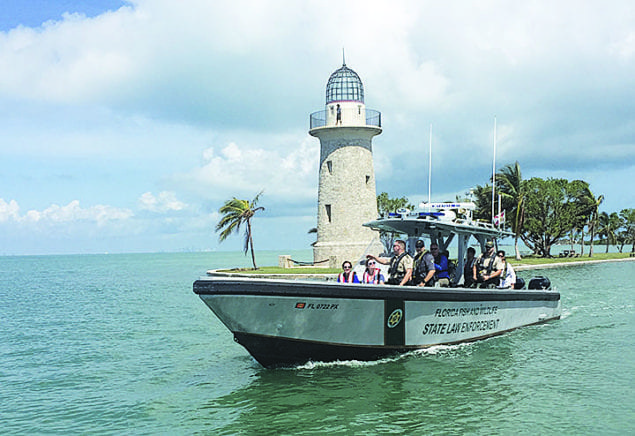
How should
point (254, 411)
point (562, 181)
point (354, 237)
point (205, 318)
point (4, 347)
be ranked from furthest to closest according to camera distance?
point (562, 181), point (354, 237), point (205, 318), point (4, 347), point (254, 411)

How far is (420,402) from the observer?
1064 cm

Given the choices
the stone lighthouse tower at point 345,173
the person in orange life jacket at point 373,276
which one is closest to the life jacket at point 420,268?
the person in orange life jacket at point 373,276

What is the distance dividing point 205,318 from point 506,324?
11.4m

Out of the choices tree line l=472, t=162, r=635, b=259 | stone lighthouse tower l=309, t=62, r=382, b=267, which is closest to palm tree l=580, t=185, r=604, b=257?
tree line l=472, t=162, r=635, b=259

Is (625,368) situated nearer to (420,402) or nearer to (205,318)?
(420,402)

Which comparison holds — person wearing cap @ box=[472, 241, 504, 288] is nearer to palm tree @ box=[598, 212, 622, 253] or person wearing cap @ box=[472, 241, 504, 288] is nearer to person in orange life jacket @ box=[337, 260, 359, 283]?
person in orange life jacket @ box=[337, 260, 359, 283]

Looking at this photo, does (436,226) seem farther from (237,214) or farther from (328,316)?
(237,214)

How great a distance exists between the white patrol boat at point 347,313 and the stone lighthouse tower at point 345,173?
25613mm

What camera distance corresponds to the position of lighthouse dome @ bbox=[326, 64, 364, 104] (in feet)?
133

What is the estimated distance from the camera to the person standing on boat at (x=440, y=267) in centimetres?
1395

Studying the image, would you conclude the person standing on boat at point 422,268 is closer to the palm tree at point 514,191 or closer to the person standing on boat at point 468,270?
the person standing on boat at point 468,270

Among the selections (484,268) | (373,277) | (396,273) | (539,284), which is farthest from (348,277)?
(539,284)

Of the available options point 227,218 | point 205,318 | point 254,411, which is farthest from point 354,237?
point 254,411

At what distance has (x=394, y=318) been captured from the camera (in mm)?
12430
